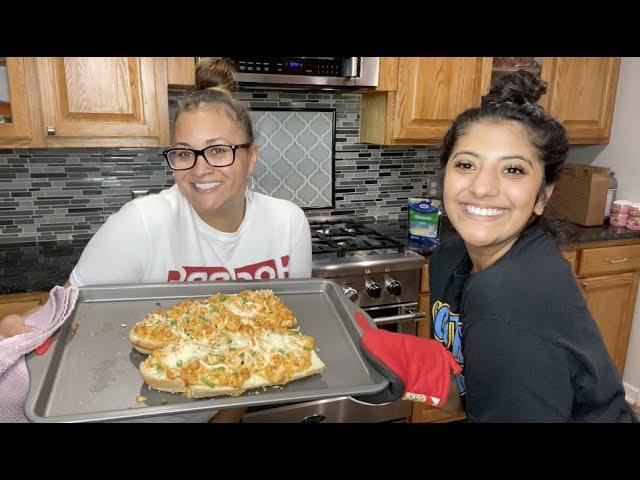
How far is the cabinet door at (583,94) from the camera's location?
326 centimetres

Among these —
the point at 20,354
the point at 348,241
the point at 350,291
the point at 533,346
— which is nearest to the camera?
the point at 533,346

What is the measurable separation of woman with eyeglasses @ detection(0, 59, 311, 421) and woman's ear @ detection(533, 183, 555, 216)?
35.9 inches

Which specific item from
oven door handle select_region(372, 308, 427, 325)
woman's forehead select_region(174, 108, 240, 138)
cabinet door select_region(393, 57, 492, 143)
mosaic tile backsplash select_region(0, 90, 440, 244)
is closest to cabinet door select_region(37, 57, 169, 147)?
mosaic tile backsplash select_region(0, 90, 440, 244)

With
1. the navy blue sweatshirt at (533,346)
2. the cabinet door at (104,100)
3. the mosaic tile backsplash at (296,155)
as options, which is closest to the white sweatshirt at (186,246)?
the cabinet door at (104,100)

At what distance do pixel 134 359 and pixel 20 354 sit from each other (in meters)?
0.26

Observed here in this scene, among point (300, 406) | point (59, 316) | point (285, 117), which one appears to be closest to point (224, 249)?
point (59, 316)

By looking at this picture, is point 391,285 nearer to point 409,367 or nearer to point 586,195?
point 409,367

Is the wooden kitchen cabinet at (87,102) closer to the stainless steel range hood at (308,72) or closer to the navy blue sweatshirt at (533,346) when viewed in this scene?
the stainless steel range hood at (308,72)

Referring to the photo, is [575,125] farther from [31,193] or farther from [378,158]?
[31,193]

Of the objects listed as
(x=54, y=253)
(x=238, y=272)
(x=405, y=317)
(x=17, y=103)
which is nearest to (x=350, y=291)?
(x=405, y=317)

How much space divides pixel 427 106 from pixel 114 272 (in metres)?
2.07

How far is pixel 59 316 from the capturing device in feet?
4.47

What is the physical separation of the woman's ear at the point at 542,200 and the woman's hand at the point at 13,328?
4.48 ft

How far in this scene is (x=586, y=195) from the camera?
10.9ft
